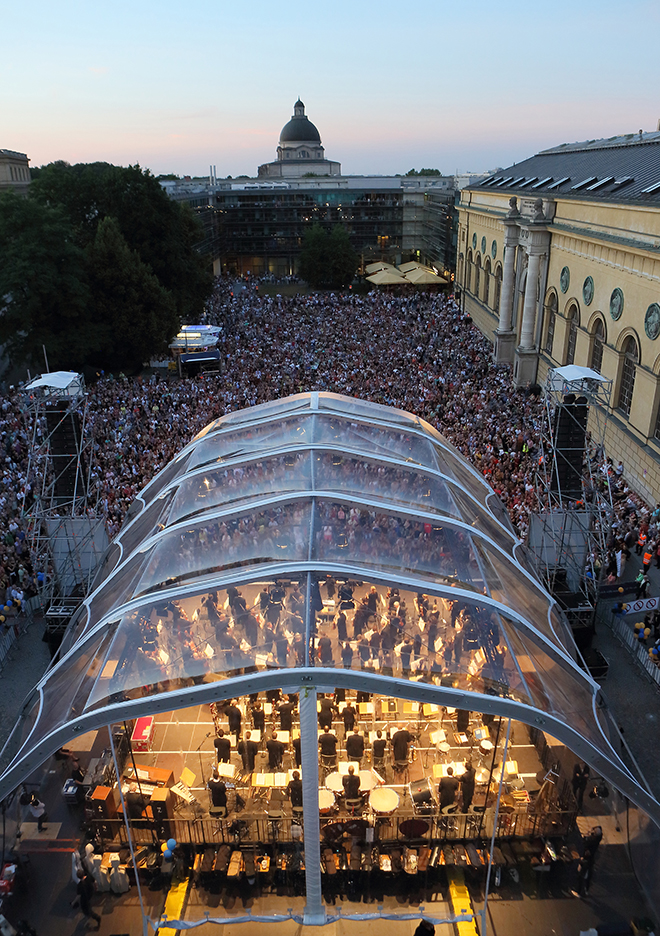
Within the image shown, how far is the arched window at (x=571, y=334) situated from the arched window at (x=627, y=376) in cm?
529

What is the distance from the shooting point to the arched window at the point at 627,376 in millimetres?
22891

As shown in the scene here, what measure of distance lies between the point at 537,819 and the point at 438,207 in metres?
65.7

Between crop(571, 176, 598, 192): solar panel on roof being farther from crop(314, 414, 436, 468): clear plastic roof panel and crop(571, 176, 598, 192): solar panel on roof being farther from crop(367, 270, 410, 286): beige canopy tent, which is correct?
crop(367, 270, 410, 286): beige canopy tent

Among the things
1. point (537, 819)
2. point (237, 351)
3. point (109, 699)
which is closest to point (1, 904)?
point (109, 699)

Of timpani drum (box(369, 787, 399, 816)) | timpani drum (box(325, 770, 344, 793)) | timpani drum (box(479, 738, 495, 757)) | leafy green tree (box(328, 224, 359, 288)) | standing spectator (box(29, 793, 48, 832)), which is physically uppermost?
leafy green tree (box(328, 224, 359, 288))

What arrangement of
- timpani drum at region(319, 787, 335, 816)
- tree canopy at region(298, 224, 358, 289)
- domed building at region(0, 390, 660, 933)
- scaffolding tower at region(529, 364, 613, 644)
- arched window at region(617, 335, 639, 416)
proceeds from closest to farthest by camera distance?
1. domed building at region(0, 390, 660, 933)
2. timpani drum at region(319, 787, 335, 816)
3. scaffolding tower at region(529, 364, 613, 644)
4. arched window at region(617, 335, 639, 416)
5. tree canopy at region(298, 224, 358, 289)

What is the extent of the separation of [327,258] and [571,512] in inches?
2065

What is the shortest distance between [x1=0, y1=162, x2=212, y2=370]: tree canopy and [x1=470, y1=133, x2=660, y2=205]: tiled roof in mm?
A: 20089

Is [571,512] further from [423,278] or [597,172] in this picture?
[423,278]

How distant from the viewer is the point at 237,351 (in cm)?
3750

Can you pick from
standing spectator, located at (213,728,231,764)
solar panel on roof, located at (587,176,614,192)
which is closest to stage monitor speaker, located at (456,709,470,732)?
standing spectator, located at (213,728,231,764)

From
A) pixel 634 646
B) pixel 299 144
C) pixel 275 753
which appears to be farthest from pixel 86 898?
pixel 299 144

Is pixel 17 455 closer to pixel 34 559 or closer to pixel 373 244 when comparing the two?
pixel 34 559

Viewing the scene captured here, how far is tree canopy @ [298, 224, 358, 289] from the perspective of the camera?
63000 mm
